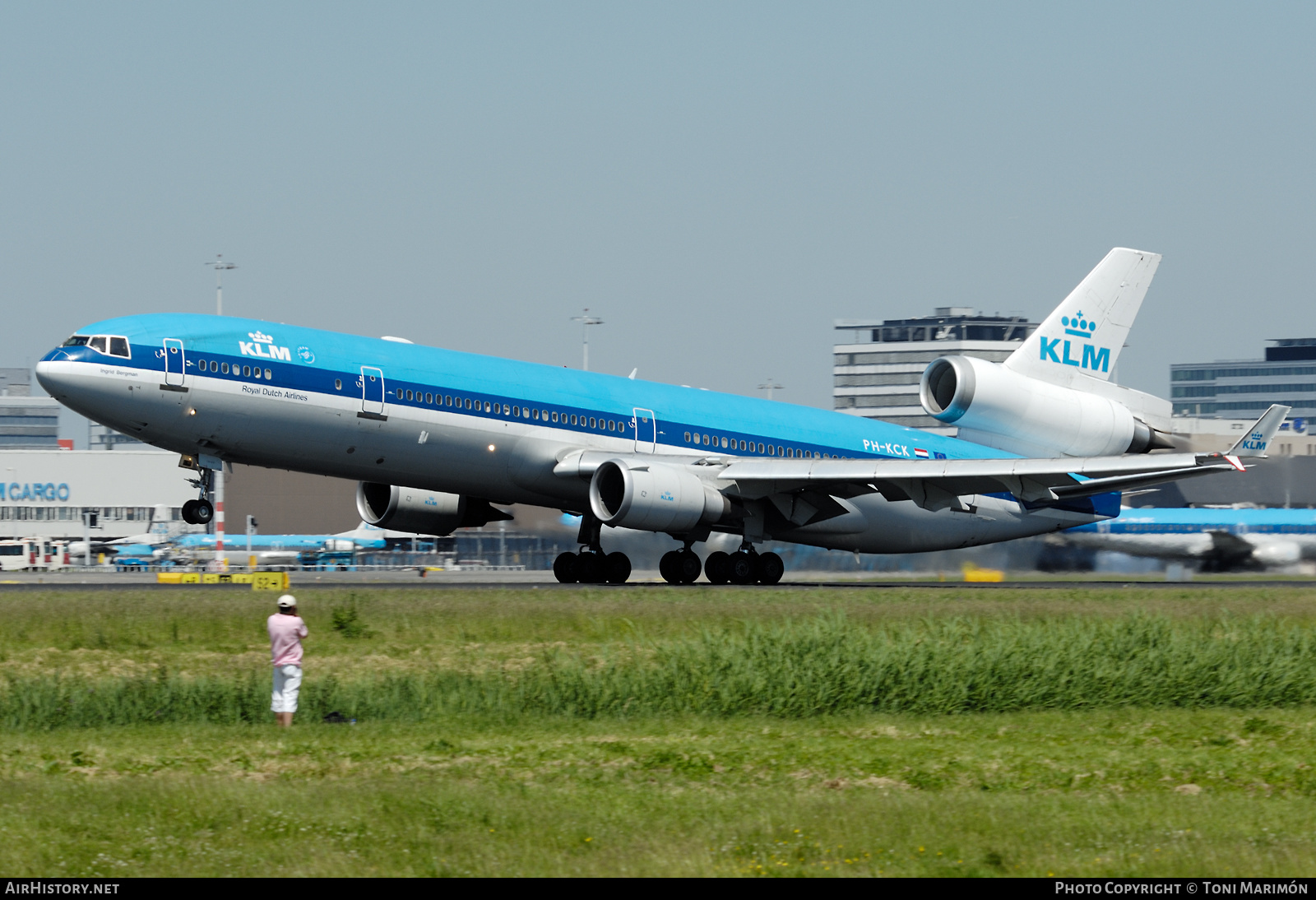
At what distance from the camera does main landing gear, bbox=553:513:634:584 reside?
37031mm

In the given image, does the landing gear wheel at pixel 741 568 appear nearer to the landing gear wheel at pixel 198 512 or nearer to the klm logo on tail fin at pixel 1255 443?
the klm logo on tail fin at pixel 1255 443

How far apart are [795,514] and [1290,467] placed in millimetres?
43163

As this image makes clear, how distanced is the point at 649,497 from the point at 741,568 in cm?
510

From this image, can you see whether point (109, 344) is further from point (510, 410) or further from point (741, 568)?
point (741, 568)

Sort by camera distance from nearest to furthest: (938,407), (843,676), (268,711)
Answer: (268,711)
(843,676)
(938,407)

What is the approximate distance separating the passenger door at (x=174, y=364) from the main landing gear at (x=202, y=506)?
227cm

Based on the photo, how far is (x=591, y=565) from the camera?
37125 mm

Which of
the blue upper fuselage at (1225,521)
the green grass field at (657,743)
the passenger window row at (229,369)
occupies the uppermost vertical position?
the passenger window row at (229,369)

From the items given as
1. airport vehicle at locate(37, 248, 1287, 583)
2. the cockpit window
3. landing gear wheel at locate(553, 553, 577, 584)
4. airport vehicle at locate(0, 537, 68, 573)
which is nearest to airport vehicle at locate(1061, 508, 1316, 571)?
airport vehicle at locate(37, 248, 1287, 583)

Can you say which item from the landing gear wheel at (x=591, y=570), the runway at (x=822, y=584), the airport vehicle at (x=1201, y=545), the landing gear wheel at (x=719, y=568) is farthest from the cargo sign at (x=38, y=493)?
the landing gear wheel at (x=719, y=568)

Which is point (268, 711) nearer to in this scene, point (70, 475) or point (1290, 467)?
point (1290, 467)

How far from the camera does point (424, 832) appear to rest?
10250mm

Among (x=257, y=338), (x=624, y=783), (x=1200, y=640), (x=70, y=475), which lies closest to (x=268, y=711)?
(x=624, y=783)

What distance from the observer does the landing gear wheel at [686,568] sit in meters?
36.2
